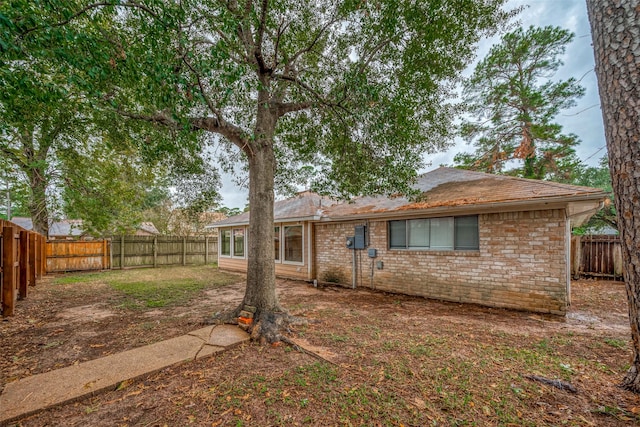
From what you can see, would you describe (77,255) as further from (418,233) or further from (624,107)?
(624,107)

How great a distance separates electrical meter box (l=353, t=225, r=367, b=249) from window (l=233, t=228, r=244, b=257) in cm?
629

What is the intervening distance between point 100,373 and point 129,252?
1261 cm

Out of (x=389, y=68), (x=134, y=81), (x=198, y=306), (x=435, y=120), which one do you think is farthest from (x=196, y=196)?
(x=435, y=120)

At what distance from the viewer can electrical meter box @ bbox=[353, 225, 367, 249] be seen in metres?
8.20

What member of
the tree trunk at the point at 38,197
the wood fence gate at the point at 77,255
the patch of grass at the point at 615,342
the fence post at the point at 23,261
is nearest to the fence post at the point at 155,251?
the wood fence gate at the point at 77,255

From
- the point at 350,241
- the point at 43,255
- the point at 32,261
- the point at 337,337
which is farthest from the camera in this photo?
the point at 43,255

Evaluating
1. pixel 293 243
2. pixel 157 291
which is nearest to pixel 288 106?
pixel 293 243

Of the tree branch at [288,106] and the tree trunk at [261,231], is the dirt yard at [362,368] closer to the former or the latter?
the tree trunk at [261,231]

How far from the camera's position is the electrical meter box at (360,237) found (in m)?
8.20

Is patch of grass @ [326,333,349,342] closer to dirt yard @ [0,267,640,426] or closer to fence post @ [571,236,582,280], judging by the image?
dirt yard @ [0,267,640,426]

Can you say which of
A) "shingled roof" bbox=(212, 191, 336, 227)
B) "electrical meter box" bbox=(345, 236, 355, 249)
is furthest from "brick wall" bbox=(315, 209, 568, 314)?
"shingled roof" bbox=(212, 191, 336, 227)

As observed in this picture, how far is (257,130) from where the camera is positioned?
4918mm

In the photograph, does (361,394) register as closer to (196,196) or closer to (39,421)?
(39,421)

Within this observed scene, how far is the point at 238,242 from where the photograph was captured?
1268 centimetres
